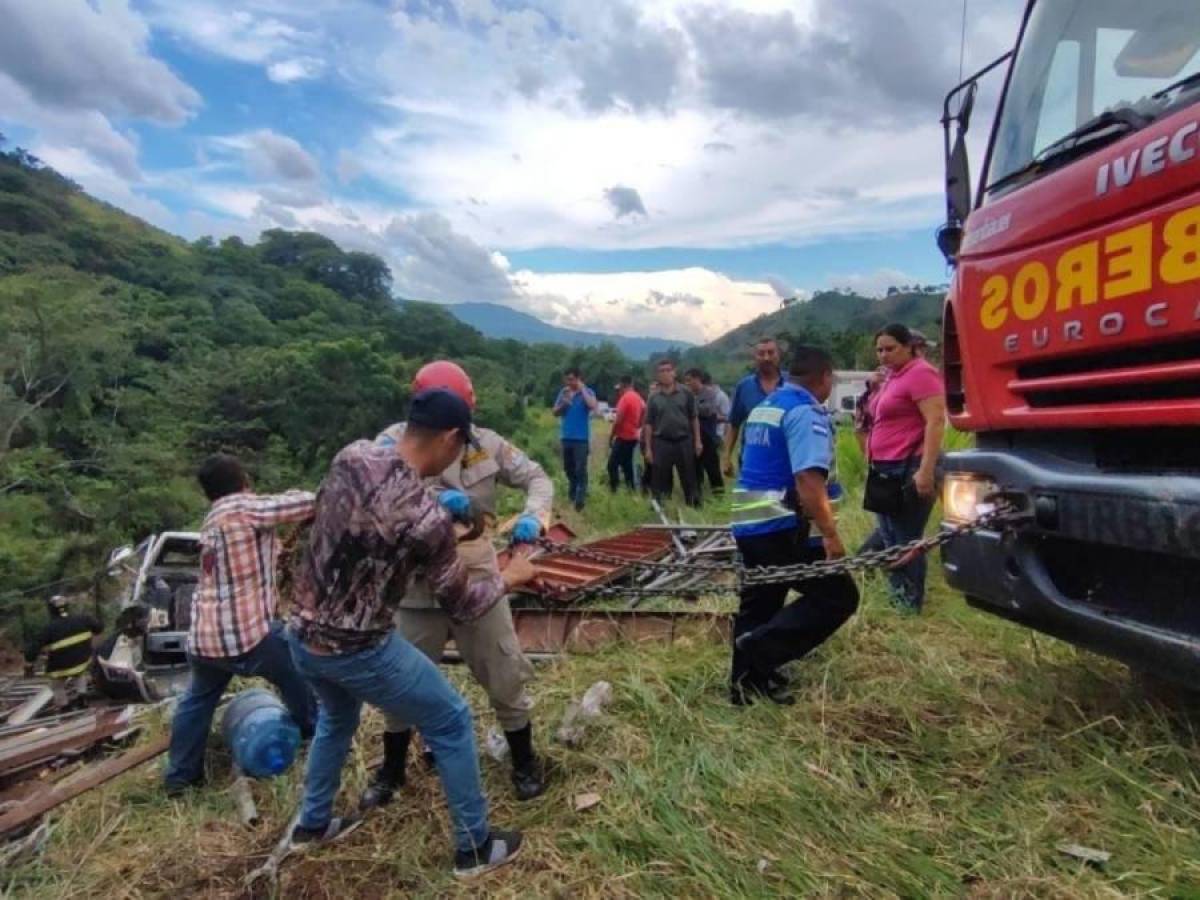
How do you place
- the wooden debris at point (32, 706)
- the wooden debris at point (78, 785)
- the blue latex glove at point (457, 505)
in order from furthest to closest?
the wooden debris at point (32, 706) → the wooden debris at point (78, 785) → the blue latex glove at point (457, 505)

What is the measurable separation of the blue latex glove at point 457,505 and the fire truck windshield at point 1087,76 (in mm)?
2059

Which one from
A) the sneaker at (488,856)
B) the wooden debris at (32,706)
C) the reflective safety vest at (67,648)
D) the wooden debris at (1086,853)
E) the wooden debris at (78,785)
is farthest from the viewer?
the reflective safety vest at (67,648)

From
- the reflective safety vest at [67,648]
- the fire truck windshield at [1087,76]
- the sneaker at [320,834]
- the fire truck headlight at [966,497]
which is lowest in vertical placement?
the reflective safety vest at [67,648]

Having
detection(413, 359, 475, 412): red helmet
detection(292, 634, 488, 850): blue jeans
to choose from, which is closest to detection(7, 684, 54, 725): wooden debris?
detection(292, 634, 488, 850): blue jeans

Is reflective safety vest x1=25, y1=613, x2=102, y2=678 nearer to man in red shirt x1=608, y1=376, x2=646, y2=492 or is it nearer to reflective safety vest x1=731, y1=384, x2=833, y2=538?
reflective safety vest x1=731, y1=384, x2=833, y2=538

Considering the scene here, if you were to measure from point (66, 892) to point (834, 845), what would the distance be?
2.46 metres

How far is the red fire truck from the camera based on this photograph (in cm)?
197

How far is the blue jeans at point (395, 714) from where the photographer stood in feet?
8.06

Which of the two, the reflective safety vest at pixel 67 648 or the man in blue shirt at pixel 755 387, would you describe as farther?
the man in blue shirt at pixel 755 387

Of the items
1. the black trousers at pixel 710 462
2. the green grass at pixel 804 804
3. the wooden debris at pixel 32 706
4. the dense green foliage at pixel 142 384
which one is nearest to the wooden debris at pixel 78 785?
the green grass at pixel 804 804

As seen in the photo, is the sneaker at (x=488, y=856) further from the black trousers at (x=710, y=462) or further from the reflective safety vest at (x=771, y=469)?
the black trousers at (x=710, y=462)

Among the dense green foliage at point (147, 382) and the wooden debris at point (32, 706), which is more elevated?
the dense green foliage at point (147, 382)

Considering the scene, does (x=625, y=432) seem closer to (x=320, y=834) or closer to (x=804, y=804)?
(x=320, y=834)

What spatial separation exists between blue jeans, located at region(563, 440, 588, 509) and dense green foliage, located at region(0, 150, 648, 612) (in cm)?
661
